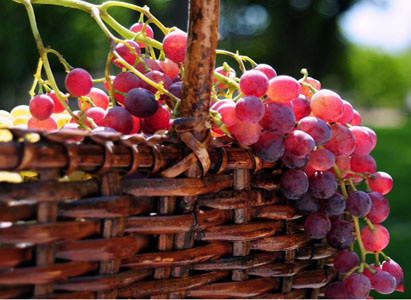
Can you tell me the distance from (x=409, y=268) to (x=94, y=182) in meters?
1.95

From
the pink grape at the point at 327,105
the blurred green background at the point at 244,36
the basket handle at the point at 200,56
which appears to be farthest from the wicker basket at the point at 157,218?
the blurred green background at the point at 244,36

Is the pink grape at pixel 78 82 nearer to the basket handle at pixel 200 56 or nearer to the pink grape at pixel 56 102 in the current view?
the pink grape at pixel 56 102

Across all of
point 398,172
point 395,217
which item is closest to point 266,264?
point 395,217

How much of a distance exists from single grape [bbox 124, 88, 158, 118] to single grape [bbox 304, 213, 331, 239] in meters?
0.26

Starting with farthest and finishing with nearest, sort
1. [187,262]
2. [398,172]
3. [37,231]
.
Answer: [398,172] < [187,262] < [37,231]

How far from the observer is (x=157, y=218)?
549 mm

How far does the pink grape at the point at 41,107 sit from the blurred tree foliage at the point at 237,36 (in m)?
10.1

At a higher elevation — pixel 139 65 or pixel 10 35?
pixel 10 35

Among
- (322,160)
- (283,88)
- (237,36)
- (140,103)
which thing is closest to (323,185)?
(322,160)

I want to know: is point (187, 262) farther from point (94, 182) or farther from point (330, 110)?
point (330, 110)

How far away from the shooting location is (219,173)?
24.1 inches

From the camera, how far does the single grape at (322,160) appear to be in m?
0.65

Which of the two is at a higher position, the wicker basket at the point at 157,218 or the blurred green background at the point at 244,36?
the blurred green background at the point at 244,36

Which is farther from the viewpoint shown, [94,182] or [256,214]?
[256,214]
